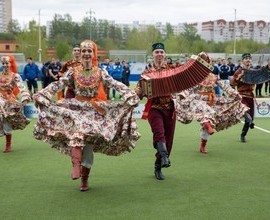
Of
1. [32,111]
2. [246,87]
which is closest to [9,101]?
[246,87]

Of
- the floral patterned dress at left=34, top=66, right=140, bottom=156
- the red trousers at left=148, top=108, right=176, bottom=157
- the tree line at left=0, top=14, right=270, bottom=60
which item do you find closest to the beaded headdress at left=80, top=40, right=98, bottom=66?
the floral patterned dress at left=34, top=66, right=140, bottom=156

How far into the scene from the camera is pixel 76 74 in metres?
6.12

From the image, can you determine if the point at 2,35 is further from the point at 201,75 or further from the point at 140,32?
the point at 201,75

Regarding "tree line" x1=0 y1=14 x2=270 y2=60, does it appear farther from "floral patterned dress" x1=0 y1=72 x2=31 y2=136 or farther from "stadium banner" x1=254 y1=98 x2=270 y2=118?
"floral patterned dress" x1=0 y1=72 x2=31 y2=136

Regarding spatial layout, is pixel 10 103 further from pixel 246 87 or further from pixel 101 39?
pixel 101 39

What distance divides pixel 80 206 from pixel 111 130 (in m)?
1.00

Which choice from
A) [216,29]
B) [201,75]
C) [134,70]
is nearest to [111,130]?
[201,75]

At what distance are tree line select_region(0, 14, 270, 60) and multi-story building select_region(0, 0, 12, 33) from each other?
11670 millimetres

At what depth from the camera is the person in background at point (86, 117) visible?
18.8 ft

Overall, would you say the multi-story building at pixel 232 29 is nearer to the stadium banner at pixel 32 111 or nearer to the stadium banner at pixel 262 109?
the stadium banner at pixel 262 109

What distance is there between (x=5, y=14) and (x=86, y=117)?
373ft

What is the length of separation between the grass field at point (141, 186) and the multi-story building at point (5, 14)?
104898mm

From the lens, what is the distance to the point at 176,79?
644 cm

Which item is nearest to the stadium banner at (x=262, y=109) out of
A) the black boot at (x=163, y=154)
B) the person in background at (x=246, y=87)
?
the person in background at (x=246, y=87)
